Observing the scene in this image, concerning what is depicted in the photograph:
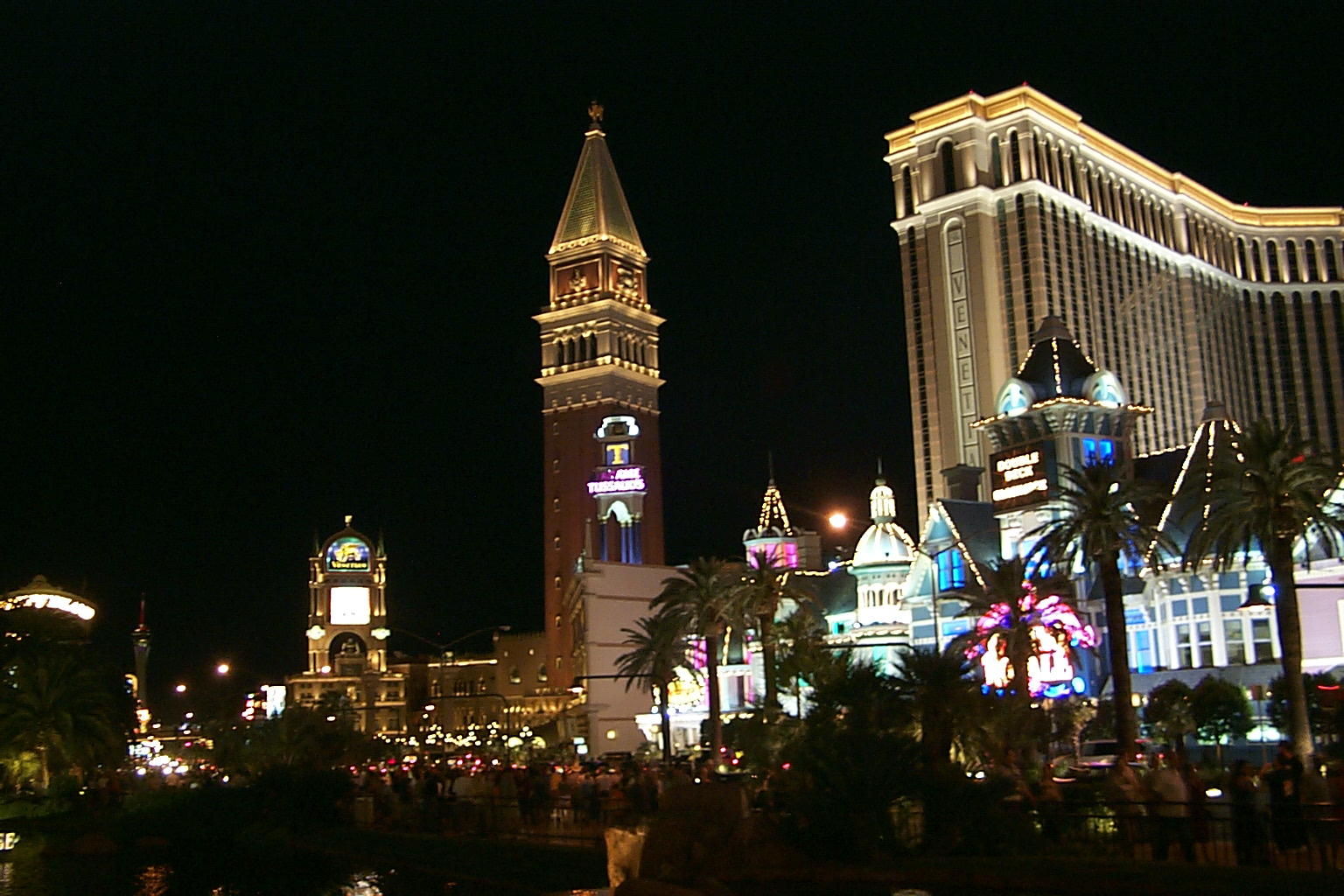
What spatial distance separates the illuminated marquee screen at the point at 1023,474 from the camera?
3282 inches

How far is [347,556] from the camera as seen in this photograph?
151 m

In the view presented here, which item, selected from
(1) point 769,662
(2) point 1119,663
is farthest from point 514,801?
(1) point 769,662

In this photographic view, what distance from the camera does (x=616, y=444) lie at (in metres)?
127

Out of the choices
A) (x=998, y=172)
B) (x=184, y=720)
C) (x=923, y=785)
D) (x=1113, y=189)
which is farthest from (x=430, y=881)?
(x=184, y=720)

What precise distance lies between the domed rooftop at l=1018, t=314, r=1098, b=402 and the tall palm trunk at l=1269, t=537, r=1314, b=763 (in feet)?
145

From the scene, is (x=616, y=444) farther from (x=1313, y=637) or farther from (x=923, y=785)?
(x=923, y=785)

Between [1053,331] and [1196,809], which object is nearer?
[1196,809]

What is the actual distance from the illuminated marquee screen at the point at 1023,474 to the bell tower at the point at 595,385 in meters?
44.4

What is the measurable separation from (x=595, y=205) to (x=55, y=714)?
87.4 meters

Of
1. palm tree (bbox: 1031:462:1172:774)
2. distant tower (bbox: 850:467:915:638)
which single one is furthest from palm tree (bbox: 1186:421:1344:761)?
distant tower (bbox: 850:467:915:638)

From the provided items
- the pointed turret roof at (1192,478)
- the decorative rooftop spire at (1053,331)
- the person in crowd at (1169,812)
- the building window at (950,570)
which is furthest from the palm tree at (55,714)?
the decorative rooftop spire at (1053,331)

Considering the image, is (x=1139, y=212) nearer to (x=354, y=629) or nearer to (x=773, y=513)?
(x=773, y=513)

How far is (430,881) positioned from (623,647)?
85167mm

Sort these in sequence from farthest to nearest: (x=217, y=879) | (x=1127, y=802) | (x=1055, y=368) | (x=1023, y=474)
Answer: (x=1055, y=368), (x=1023, y=474), (x=217, y=879), (x=1127, y=802)
